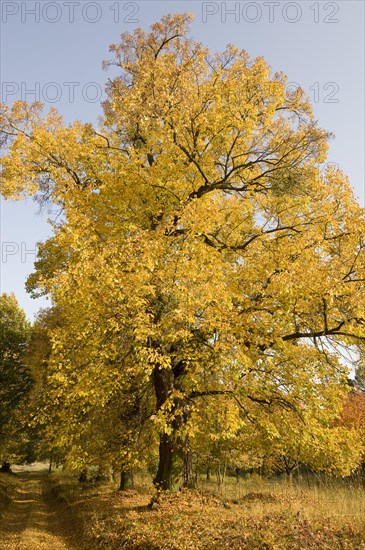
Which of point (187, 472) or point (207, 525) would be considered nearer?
point (207, 525)

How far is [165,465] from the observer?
459 inches

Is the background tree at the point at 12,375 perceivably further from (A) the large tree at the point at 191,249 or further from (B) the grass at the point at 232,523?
Result: (B) the grass at the point at 232,523

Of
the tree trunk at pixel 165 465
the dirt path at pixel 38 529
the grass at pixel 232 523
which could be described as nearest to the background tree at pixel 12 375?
the dirt path at pixel 38 529

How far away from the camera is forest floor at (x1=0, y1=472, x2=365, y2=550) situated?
23.2 ft

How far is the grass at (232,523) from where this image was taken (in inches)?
275

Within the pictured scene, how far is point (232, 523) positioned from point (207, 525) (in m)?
0.57

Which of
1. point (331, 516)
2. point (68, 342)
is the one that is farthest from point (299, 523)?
point (68, 342)

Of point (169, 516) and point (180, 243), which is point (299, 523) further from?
point (180, 243)

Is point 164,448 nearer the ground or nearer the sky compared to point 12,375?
nearer the ground

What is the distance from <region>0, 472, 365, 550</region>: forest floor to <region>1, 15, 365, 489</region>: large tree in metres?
1.73

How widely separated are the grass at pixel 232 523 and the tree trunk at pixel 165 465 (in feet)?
1.64

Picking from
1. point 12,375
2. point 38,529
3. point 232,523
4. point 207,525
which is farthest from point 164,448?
point 12,375

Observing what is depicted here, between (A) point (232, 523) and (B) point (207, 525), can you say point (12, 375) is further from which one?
(A) point (232, 523)

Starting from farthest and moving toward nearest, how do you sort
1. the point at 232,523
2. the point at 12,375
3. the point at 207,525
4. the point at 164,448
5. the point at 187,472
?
the point at 12,375, the point at 187,472, the point at 164,448, the point at 207,525, the point at 232,523
